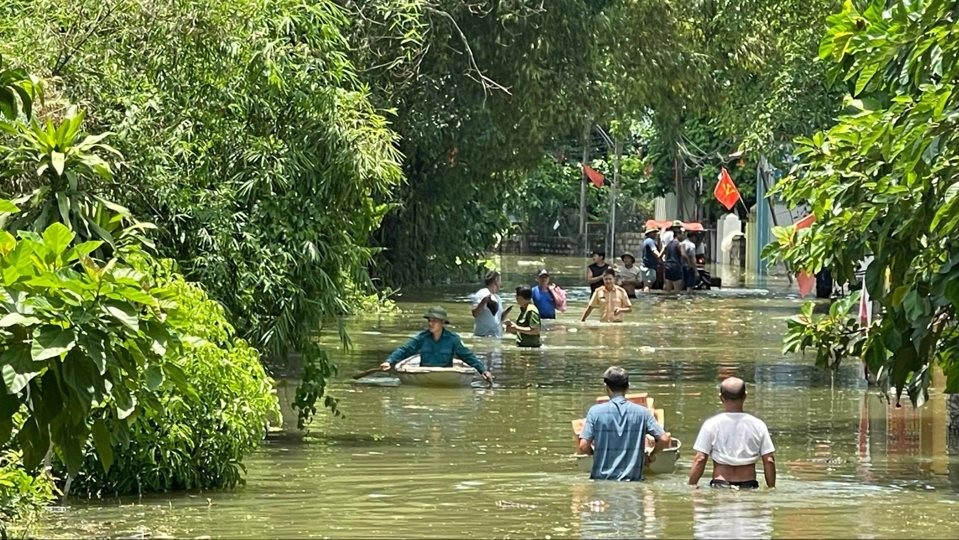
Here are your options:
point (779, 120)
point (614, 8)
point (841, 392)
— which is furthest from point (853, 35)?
Result: point (779, 120)

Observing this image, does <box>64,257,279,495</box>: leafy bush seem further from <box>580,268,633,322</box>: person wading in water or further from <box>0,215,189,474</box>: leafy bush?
<box>580,268,633,322</box>: person wading in water

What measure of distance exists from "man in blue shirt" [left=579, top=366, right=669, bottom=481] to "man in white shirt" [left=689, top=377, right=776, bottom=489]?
2.60 feet

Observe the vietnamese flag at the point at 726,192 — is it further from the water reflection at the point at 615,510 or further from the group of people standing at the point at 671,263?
the water reflection at the point at 615,510

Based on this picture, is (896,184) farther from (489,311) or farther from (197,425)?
(489,311)

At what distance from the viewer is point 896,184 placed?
44.9 ft

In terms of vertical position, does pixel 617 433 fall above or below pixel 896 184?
below

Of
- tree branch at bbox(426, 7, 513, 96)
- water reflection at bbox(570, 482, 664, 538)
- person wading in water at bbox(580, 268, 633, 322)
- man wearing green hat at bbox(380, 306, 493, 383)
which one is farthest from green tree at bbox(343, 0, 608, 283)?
water reflection at bbox(570, 482, 664, 538)

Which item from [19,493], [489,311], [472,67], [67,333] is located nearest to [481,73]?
[472,67]

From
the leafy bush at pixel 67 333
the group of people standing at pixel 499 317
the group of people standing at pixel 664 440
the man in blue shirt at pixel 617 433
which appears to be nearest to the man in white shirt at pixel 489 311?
Answer: the group of people standing at pixel 499 317

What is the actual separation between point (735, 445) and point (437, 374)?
9812 millimetres

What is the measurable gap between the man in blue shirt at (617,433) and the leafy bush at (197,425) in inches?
100

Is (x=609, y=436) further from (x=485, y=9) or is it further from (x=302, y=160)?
(x=485, y=9)

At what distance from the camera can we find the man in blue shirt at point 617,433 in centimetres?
1488

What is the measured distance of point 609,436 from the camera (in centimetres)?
1494
